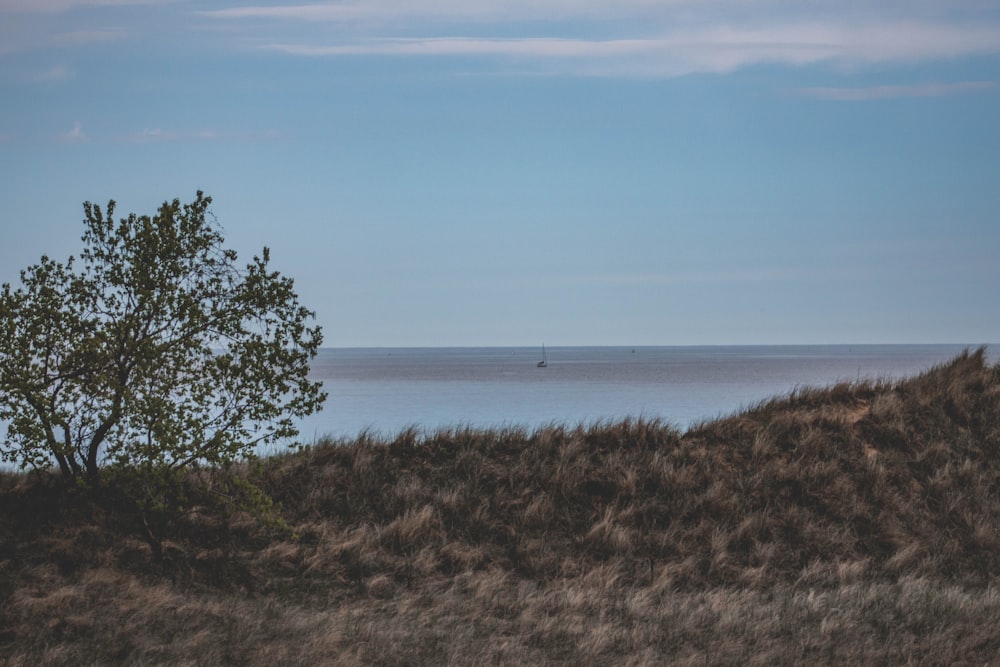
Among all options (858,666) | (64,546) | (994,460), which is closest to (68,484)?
(64,546)

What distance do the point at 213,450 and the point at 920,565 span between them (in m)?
12.4

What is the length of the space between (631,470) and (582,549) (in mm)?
2875

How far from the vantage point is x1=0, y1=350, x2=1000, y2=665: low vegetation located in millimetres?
12609

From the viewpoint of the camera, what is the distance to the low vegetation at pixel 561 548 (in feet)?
41.4

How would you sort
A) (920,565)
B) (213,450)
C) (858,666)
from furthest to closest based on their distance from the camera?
1. (920,565)
2. (213,450)
3. (858,666)

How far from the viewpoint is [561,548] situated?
17.6 metres

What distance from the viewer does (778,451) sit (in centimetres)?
2119

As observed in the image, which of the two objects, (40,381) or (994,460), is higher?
(40,381)

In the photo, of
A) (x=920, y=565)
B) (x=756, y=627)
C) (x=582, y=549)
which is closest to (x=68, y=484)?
(x=582, y=549)

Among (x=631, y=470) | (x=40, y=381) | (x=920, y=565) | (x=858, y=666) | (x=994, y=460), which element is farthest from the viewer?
(x=994, y=460)

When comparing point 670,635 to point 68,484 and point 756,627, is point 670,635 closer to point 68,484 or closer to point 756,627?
point 756,627

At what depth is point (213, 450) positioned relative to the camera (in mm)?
14469

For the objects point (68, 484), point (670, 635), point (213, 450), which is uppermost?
point (213, 450)

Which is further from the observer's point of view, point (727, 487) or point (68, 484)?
point (727, 487)
